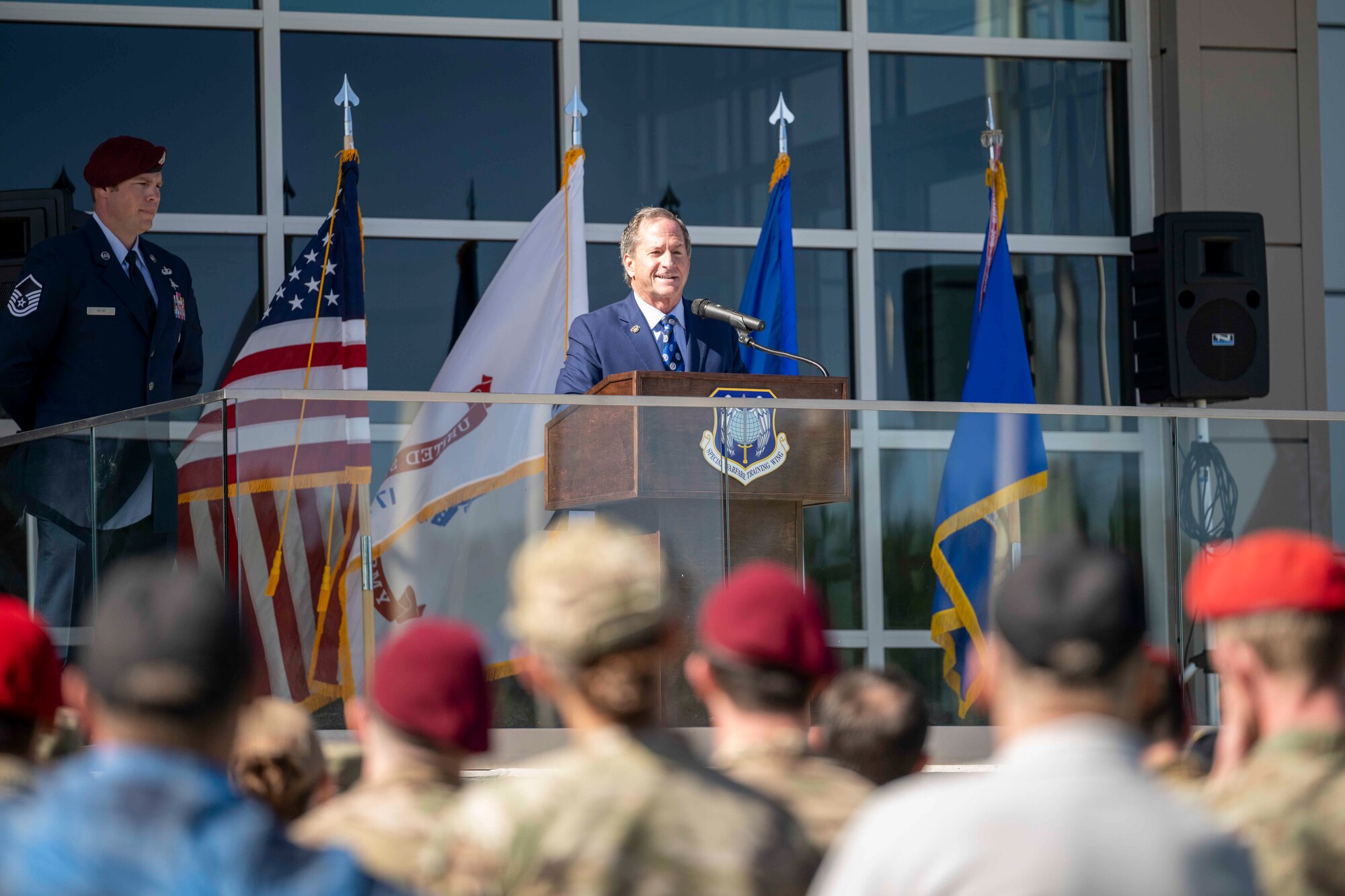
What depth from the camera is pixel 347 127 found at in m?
7.24

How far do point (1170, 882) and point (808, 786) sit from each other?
614 millimetres

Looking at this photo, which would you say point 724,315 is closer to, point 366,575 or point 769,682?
point 366,575

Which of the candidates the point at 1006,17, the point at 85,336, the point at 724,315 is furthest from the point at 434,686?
the point at 1006,17

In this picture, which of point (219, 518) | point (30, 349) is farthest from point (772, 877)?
point (30, 349)

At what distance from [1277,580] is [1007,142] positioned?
709 cm

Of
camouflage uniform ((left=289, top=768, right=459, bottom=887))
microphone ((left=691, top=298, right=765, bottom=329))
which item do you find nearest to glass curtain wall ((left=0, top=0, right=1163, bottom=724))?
microphone ((left=691, top=298, right=765, bottom=329))

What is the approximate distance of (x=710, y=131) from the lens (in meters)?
8.48

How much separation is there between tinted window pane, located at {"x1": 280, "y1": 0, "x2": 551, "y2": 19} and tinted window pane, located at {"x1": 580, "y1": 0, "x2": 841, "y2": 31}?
0.25 m

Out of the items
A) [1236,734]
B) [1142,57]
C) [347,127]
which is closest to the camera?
[1236,734]

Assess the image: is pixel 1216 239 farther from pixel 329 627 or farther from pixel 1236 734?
pixel 1236 734

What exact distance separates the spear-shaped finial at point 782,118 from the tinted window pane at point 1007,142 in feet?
2.37

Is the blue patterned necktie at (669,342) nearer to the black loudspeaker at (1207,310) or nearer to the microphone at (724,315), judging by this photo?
the microphone at (724,315)

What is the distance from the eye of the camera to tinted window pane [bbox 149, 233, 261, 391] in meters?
7.77

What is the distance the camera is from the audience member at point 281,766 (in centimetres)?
230
